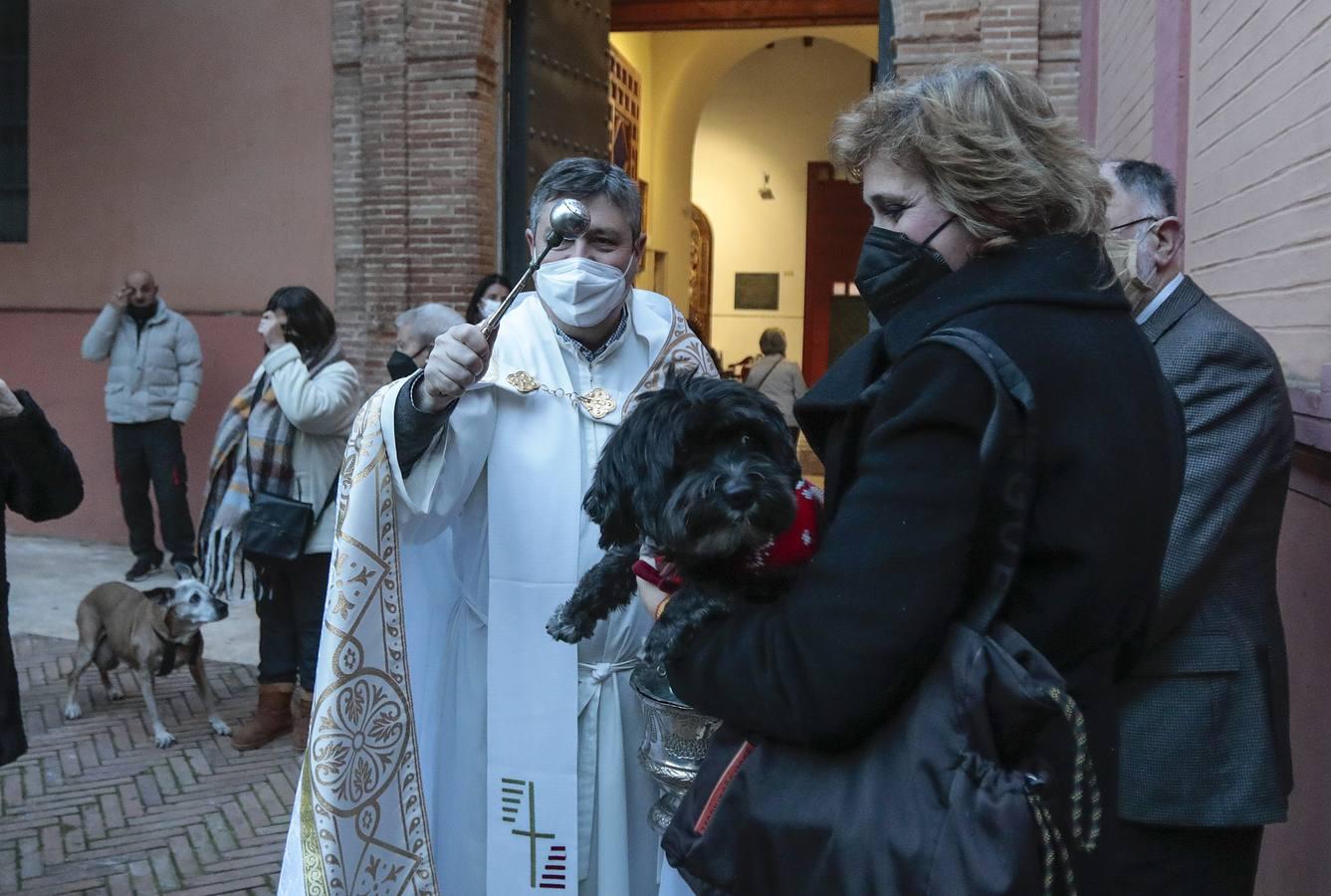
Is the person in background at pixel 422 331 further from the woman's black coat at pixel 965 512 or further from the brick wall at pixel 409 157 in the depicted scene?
the woman's black coat at pixel 965 512

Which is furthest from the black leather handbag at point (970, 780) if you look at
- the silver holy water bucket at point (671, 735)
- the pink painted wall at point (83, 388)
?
the pink painted wall at point (83, 388)

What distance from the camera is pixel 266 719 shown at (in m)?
5.50

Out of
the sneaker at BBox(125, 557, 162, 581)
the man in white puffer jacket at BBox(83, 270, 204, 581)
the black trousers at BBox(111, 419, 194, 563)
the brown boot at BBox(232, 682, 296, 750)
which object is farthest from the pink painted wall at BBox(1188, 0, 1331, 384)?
the sneaker at BBox(125, 557, 162, 581)

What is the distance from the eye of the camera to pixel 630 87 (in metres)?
12.8

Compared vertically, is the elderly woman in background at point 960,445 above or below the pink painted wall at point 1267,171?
below

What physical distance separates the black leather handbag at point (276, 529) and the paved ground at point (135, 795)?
953 mm

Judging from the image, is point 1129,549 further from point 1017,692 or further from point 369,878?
point 369,878

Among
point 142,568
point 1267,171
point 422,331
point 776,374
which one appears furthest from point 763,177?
point 1267,171

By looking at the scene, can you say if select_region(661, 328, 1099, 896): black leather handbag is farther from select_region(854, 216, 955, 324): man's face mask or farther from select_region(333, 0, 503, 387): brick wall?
select_region(333, 0, 503, 387): brick wall

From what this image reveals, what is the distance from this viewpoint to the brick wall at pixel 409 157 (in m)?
8.17

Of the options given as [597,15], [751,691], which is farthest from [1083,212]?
[597,15]

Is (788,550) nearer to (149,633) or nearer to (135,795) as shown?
(135,795)

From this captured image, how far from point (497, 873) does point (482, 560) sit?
2.01 ft

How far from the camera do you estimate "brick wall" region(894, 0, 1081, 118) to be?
7.02m
